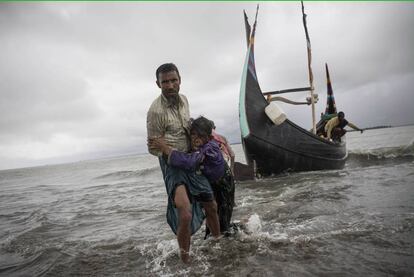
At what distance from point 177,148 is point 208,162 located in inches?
15.9

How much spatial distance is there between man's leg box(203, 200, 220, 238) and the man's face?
1214mm

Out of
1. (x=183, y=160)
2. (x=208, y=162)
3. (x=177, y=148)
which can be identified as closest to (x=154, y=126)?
(x=177, y=148)

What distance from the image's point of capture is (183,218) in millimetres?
2832

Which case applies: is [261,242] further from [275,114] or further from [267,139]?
[267,139]

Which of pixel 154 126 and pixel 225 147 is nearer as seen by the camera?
pixel 154 126

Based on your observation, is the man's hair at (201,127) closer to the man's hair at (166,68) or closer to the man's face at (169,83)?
the man's face at (169,83)

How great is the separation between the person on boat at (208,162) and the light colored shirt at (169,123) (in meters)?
0.08

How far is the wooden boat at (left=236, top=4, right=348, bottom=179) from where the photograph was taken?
9211 millimetres

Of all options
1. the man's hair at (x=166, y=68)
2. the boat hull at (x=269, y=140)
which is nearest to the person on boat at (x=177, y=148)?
the man's hair at (x=166, y=68)

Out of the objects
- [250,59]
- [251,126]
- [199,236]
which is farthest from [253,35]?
[199,236]

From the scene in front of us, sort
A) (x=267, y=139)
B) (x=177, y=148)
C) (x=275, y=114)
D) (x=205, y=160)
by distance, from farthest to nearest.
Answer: (x=267, y=139)
(x=275, y=114)
(x=205, y=160)
(x=177, y=148)

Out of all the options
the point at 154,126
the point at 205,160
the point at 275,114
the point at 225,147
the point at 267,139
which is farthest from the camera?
the point at 267,139

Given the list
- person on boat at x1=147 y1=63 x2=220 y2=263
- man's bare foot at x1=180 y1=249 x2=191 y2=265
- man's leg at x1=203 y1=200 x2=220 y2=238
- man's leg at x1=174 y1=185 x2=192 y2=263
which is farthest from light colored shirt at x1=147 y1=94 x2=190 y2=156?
man's bare foot at x1=180 y1=249 x2=191 y2=265

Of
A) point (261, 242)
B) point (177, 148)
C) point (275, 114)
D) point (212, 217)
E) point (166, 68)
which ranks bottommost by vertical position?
point (261, 242)
